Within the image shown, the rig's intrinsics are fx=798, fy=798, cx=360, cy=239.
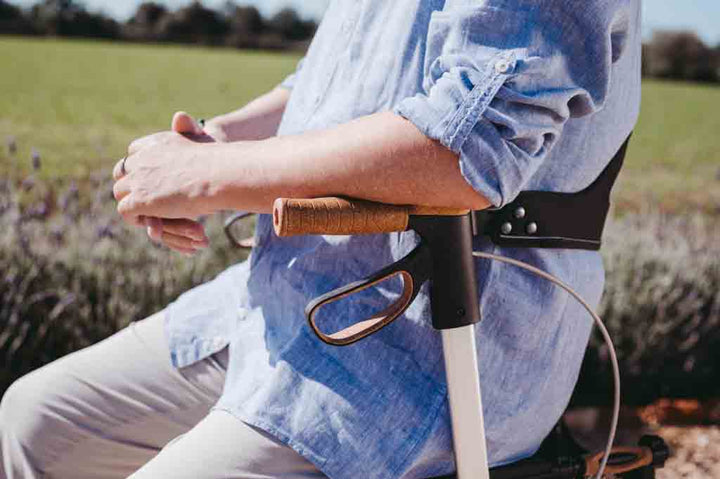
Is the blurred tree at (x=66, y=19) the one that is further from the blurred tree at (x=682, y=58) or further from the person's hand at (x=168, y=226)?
the blurred tree at (x=682, y=58)

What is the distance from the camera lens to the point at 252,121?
63.7 inches

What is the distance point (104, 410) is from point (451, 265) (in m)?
0.75

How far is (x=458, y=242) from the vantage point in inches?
41.2

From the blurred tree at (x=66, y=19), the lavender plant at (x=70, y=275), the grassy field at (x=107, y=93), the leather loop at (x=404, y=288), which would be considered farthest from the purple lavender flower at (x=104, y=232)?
the leather loop at (x=404, y=288)

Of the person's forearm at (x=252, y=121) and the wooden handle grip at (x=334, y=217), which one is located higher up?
the person's forearm at (x=252, y=121)

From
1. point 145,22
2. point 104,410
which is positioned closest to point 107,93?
point 145,22

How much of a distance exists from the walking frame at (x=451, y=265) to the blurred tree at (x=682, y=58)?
4456mm

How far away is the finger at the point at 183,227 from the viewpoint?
1229 mm

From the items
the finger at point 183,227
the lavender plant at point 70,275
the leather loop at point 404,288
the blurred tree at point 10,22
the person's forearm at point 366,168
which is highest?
the blurred tree at point 10,22

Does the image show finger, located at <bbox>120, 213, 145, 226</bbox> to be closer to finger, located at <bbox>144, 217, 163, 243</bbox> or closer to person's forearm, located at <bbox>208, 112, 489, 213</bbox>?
finger, located at <bbox>144, 217, 163, 243</bbox>

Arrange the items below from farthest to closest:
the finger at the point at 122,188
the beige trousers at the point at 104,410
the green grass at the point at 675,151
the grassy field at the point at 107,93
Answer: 1. the green grass at the point at 675,151
2. the grassy field at the point at 107,93
3. the beige trousers at the point at 104,410
4. the finger at the point at 122,188

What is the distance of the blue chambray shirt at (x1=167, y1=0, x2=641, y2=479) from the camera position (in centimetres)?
99

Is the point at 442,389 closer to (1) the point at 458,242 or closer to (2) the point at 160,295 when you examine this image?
(1) the point at 458,242

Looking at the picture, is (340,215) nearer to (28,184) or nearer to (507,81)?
(507,81)
